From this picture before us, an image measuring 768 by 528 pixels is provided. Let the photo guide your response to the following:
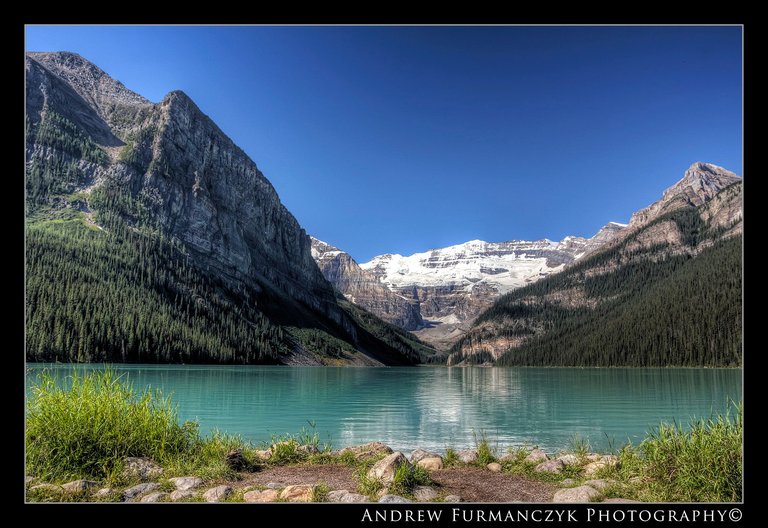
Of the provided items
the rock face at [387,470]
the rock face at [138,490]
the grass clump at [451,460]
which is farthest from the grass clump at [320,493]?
the grass clump at [451,460]

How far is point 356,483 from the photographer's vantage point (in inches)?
434

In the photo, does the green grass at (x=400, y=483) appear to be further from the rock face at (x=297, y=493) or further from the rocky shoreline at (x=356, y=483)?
the rock face at (x=297, y=493)

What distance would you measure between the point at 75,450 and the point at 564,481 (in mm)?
10883

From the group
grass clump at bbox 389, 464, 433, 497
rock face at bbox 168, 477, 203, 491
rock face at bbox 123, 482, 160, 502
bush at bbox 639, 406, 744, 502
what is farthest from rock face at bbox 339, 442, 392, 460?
bush at bbox 639, 406, 744, 502

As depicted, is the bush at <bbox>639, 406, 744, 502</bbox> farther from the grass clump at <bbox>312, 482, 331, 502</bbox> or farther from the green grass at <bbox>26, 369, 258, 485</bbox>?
the green grass at <bbox>26, 369, 258, 485</bbox>

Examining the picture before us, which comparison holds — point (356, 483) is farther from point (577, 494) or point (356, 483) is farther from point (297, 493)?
point (577, 494)

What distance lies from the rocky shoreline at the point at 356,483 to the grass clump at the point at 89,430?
1.38 feet

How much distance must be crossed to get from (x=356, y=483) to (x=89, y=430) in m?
6.13

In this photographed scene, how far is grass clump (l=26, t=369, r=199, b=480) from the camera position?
36.0ft
